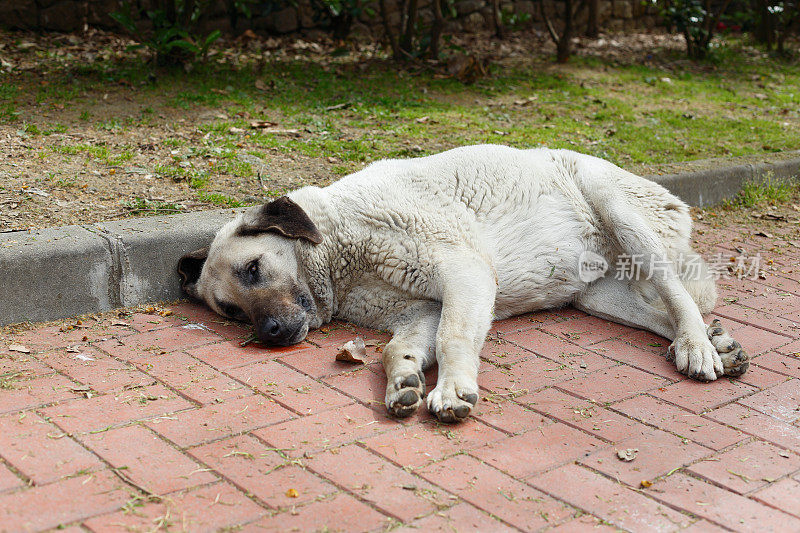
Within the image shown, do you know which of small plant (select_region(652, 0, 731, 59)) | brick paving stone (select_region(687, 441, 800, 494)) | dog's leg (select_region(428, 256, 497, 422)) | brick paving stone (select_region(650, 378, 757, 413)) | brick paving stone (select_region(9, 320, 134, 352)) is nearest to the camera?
brick paving stone (select_region(687, 441, 800, 494))

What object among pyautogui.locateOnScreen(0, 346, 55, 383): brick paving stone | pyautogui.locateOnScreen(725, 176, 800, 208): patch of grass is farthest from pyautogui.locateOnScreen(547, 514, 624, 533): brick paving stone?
pyautogui.locateOnScreen(725, 176, 800, 208): patch of grass

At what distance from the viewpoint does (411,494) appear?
290 cm

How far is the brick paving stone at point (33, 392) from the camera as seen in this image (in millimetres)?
3443

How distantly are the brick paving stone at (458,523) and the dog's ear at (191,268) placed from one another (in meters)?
2.51

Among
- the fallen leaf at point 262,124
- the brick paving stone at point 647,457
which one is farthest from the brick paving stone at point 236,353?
the fallen leaf at point 262,124

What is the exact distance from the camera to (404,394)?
11.6 ft

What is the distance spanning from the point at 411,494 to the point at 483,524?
295 mm

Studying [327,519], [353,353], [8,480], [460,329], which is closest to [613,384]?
[460,329]

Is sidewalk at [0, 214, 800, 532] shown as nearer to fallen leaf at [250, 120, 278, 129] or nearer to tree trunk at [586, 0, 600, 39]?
fallen leaf at [250, 120, 278, 129]

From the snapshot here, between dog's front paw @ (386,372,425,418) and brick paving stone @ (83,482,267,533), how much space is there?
2.86ft

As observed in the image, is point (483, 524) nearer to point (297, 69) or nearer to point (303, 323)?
point (303, 323)

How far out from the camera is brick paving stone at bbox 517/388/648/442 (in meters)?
3.47

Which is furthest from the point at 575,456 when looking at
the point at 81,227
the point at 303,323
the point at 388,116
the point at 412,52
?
the point at 412,52

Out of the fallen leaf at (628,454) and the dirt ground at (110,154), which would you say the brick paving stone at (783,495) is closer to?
the fallen leaf at (628,454)
